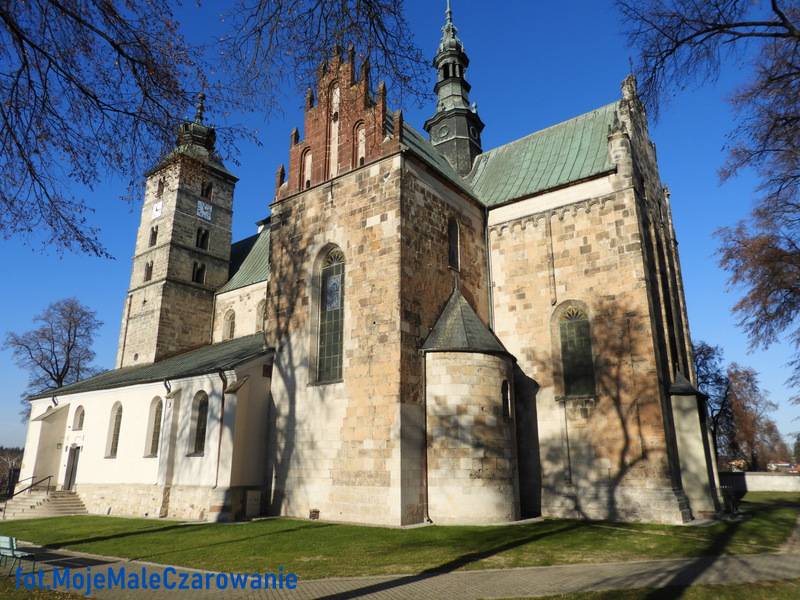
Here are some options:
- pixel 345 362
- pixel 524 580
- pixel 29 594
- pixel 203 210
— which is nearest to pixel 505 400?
pixel 345 362

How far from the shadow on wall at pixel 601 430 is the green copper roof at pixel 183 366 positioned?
33.2 feet

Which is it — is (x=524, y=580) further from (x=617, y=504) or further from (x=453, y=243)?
(x=453, y=243)

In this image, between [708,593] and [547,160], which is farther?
→ [547,160]

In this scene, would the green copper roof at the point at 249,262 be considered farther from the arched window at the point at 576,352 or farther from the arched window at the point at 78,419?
the arched window at the point at 576,352

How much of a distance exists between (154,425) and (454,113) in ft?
67.5

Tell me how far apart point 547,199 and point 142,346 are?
75.5 ft

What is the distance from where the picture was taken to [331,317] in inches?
731

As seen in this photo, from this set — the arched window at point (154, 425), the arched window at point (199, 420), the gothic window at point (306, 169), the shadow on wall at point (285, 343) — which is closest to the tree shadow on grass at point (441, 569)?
the shadow on wall at point (285, 343)

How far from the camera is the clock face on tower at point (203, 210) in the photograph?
3259 cm

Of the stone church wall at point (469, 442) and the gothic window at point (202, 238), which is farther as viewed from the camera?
the gothic window at point (202, 238)

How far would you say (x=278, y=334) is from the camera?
64.6 feet

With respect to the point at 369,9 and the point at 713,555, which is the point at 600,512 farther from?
the point at 369,9

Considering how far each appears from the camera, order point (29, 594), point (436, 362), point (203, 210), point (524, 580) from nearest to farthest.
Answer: point (29, 594), point (524, 580), point (436, 362), point (203, 210)

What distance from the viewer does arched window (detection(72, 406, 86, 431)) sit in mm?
26156
